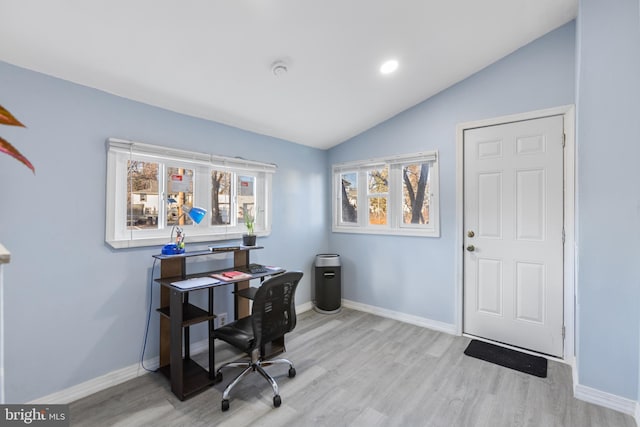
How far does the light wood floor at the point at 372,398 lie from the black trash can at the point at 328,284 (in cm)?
97

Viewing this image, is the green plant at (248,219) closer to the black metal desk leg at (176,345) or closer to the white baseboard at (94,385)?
the black metal desk leg at (176,345)

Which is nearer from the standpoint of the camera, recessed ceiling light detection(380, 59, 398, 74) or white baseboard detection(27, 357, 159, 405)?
white baseboard detection(27, 357, 159, 405)

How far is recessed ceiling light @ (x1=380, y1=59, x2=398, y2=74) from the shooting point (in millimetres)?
2623

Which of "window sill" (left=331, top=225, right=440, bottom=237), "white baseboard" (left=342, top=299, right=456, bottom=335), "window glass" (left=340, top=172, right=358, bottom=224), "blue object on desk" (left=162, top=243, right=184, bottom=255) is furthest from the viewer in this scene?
"window glass" (left=340, top=172, right=358, bottom=224)

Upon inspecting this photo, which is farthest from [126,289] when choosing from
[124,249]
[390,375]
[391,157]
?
[391,157]

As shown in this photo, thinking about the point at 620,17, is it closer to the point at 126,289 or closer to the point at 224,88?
the point at 224,88

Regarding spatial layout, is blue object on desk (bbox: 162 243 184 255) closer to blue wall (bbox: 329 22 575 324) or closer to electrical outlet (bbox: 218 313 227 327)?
electrical outlet (bbox: 218 313 227 327)

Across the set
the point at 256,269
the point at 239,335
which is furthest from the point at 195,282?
the point at 256,269

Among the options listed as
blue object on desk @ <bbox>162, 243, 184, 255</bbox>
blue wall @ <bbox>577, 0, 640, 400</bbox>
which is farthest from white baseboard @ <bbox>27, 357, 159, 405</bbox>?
blue wall @ <bbox>577, 0, 640, 400</bbox>

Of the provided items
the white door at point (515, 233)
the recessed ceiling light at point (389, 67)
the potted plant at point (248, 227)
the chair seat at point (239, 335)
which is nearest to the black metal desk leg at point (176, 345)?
the chair seat at point (239, 335)

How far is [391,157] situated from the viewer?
3.61m

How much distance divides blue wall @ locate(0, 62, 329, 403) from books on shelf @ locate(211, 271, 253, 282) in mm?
557

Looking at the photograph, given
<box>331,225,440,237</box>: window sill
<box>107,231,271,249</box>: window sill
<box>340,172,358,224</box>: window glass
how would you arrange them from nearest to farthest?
1. <box>107,231,271,249</box>: window sill
2. <box>331,225,440,237</box>: window sill
3. <box>340,172,358,224</box>: window glass

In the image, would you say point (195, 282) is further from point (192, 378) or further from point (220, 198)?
point (220, 198)
